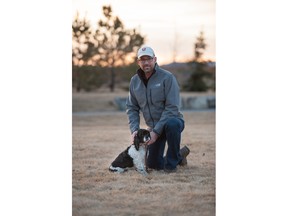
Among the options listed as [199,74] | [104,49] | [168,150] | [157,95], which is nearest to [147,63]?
[157,95]

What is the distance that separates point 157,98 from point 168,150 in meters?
0.39

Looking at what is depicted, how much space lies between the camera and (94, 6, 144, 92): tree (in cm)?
440

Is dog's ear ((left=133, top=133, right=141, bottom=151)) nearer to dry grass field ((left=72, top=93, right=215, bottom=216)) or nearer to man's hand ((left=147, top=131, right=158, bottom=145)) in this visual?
man's hand ((left=147, top=131, right=158, bottom=145))

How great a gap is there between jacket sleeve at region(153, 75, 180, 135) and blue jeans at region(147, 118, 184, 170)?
0.14 ft

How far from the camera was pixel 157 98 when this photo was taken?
389cm

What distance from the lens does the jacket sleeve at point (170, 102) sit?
3848 mm

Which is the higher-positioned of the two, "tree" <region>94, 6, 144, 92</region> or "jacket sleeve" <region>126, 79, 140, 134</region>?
"tree" <region>94, 6, 144, 92</region>

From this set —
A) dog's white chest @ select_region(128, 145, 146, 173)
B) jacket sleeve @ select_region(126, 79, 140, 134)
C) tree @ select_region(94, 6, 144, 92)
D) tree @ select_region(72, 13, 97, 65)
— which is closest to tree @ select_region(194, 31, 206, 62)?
tree @ select_region(94, 6, 144, 92)

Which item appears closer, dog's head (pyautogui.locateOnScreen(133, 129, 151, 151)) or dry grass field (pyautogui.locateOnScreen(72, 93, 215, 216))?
dry grass field (pyautogui.locateOnScreen(72, 93, 215, 216))

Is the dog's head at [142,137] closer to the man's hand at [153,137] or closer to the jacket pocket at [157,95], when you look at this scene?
the man's hand at [153,137]

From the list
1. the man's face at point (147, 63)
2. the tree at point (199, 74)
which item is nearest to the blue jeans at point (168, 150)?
the man's face at point (147, 63)

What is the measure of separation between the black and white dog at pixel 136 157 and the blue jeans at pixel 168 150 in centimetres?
14
